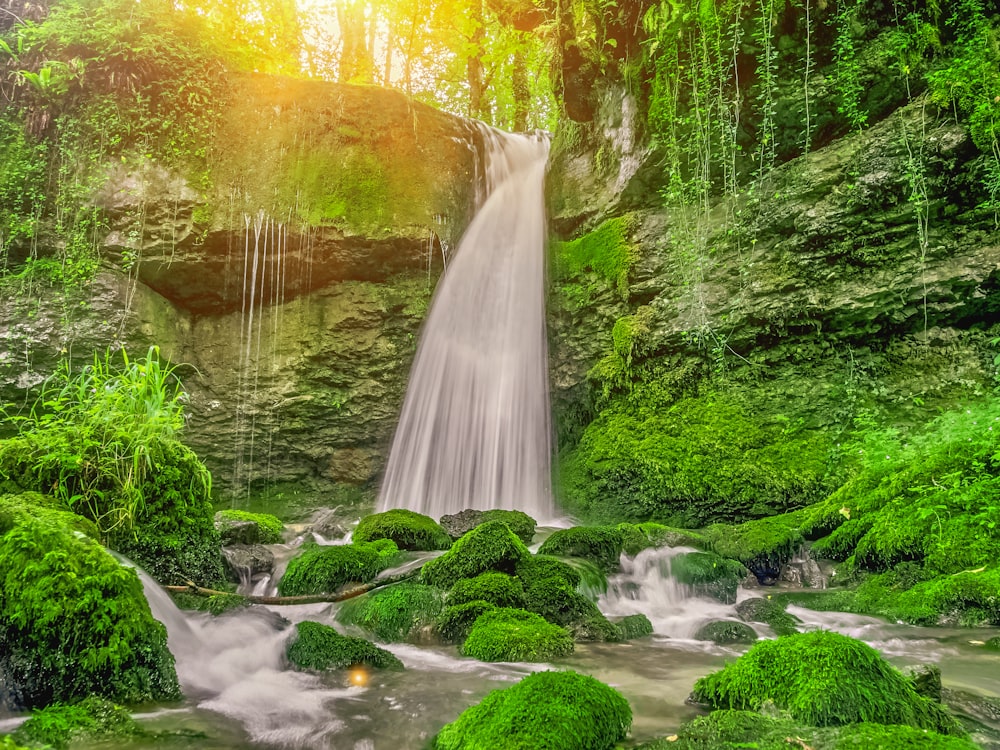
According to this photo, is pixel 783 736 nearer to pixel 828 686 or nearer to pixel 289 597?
pixel 828 686

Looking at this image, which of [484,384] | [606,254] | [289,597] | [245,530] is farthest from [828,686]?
[484,384]

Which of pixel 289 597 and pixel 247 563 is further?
pixel 247 563

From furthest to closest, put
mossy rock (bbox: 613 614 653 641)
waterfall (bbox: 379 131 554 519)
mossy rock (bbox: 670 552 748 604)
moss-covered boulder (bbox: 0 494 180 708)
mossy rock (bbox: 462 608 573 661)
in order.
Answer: waterfall (bbox: 379 131 554 519)
mossy rock (bbox: 670 552 748 604)
mossy rock (bbox: 613 614 653 641)
mossy rock (bbox: 462 608 573 661)
moss-covered boulder (bbox: 0 494 180 708)

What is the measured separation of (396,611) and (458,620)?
1.64 ft

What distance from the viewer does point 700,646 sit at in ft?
13.4

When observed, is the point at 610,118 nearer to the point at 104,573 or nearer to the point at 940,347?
the point at 940,347

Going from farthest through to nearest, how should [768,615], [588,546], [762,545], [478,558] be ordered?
[762,545] → [588,546] → [478,558] → [768,615]

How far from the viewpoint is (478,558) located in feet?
15.2

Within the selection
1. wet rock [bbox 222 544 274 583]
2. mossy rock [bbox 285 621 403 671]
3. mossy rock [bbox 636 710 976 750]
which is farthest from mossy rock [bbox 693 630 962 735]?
wet rock [bbox 222 544 274 583]

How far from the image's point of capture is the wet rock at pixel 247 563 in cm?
541

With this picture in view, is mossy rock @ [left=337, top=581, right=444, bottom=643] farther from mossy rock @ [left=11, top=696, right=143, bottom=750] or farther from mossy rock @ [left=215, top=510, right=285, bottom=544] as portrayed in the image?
mossy rock @ [left=215, top=510, right=285, bottom=544]

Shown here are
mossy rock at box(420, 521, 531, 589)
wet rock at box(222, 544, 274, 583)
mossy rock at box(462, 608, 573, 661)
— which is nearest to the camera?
mossy rock at box(462, 608, 573, 661)

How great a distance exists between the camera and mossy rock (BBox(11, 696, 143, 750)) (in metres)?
2.27

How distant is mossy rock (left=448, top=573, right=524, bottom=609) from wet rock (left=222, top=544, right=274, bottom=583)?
221 cm
